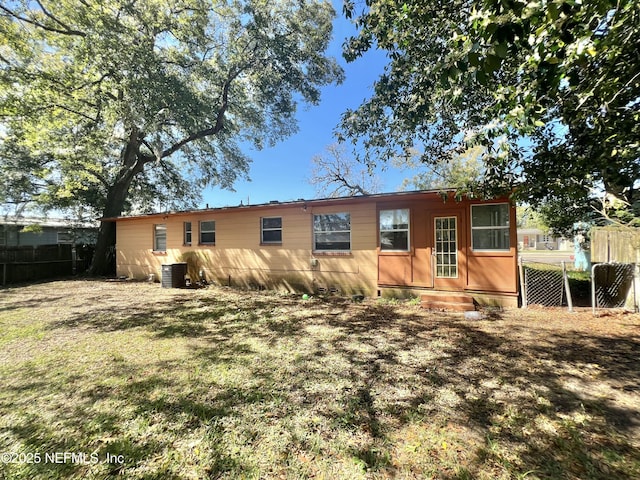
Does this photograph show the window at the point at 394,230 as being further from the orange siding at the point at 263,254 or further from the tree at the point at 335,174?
the tree at the point at 335,174

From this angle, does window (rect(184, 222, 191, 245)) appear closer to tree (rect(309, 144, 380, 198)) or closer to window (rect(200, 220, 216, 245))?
window (rect(200, 220, 216, 245))

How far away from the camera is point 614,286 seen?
6.62 metres

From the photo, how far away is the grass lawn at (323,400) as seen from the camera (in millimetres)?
2072

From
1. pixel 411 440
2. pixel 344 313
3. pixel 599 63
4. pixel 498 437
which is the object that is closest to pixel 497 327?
pixel 344 313

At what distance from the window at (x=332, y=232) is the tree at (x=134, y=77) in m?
6.16

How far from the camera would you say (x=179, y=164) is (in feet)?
57.1

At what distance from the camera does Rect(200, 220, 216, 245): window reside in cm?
1091

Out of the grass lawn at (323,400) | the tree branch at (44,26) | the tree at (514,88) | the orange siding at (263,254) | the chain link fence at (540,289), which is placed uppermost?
the tree branch at (44,26)

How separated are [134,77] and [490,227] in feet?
36.9

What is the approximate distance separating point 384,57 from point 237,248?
7560mm

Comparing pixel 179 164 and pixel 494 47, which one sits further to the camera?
pixel 179 164

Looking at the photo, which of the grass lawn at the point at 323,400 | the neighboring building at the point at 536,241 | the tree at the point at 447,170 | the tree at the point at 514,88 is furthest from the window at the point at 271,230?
the neighboring building at the point at 536,241

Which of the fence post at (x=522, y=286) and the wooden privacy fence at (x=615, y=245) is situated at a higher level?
the wooden privacy fence at (x=615, y=245)

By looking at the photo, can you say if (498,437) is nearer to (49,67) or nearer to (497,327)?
(497,327)
